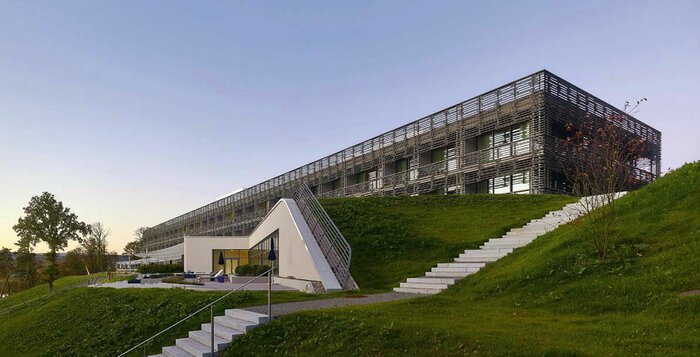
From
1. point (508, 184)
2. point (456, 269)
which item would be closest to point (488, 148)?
point (508, 184)

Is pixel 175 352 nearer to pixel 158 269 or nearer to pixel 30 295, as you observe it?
pixel 158 269

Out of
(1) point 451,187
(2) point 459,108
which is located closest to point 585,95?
(2) point 459,108

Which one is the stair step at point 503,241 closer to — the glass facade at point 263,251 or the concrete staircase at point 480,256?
the concrete staircase at point 480,256

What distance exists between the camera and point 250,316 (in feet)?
34.3

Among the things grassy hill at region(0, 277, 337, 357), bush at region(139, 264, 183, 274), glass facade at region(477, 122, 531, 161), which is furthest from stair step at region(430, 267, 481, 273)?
bush at region(139, 264, 183, 274)

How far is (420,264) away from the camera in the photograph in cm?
1816

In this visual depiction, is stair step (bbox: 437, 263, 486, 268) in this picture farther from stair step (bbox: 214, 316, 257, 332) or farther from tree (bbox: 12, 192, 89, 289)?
tree (bbox: 12, 192, 89, 289)

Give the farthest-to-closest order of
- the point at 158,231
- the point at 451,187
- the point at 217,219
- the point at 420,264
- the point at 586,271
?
the point at 158,231, the point at 217,219, the point at 451,187, the point at 420,264, the point at 586,271

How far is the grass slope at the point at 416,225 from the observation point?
60.6 ft

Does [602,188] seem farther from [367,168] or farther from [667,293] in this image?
[367,168]

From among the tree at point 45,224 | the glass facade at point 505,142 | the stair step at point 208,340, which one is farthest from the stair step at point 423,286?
the tree at point 45,224

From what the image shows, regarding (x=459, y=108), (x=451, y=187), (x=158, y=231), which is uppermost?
(x=459, y=108)

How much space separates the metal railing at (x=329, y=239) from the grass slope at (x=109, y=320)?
2.47 m

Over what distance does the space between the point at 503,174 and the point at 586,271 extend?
2216cm
